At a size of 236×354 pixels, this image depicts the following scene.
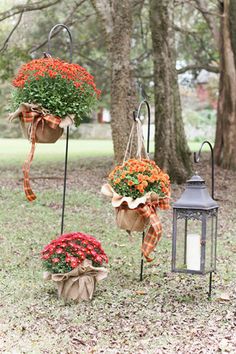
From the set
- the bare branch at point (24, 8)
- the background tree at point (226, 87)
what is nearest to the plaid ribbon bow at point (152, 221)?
the bare branch at point (24, 8)

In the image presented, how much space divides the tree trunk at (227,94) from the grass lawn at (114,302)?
503cm

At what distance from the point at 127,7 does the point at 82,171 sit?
12.8 ft

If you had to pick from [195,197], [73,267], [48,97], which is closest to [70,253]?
[73,267]

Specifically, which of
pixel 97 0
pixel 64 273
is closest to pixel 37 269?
pixel 64 273

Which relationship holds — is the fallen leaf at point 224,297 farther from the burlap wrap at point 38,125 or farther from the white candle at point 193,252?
the burlap wrap at point 38,125

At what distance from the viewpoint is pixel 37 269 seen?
6.48 meters

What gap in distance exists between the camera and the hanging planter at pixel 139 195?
5.26 m

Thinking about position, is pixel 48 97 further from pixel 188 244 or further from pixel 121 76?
pixel 121 76

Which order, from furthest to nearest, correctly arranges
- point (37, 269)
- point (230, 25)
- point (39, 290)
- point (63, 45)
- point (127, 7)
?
1. point (63, 45)
2. point (230, 25)
3. point (127, 7)
4. point (37, 269)
5. point (39, 290)

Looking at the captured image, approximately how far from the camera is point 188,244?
5262 mm

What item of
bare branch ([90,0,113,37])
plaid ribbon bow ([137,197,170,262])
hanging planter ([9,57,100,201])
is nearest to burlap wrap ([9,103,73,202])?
hanging planter ([9,57,100,201])

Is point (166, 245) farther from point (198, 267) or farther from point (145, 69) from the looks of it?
point (145, 69)

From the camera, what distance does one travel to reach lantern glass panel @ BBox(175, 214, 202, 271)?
521 centimetres

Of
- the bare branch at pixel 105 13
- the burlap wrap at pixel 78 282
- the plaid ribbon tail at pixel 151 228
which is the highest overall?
the bare branch at pixel 105 13
